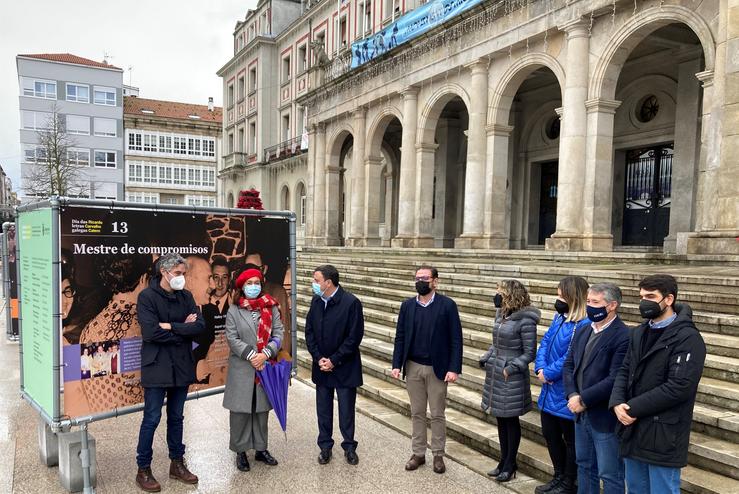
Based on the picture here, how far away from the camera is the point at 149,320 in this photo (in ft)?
15.2

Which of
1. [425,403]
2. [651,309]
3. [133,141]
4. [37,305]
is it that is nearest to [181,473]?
[37,305]

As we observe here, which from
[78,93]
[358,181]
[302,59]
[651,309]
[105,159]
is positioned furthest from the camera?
[105,159]

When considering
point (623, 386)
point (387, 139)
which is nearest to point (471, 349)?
point (623, 386)

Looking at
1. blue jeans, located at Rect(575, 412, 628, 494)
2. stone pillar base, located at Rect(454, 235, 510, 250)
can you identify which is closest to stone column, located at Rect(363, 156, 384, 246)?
stone pillar base, located at Rect(454, 235, 510, 250)

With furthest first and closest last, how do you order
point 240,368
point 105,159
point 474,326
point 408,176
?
point 105,159, point 408,176, point 474,326, point 240,368

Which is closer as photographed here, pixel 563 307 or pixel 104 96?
pixel 563 307

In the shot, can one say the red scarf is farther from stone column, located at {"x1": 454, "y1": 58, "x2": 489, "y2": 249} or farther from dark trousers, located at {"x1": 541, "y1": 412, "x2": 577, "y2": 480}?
stone column, located at {"x1": 454, "y1": 58, "x2": 489, "y2": 249}

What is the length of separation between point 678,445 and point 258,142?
3962 cm

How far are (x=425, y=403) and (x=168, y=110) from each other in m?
65.1

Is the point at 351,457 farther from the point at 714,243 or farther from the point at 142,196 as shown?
the point at 142,196

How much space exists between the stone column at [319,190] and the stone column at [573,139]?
13.6m

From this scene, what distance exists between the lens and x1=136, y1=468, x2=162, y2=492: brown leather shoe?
470 cm

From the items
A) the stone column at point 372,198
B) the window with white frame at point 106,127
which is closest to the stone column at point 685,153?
the stone column at point 372,198

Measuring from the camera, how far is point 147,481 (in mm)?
4738
